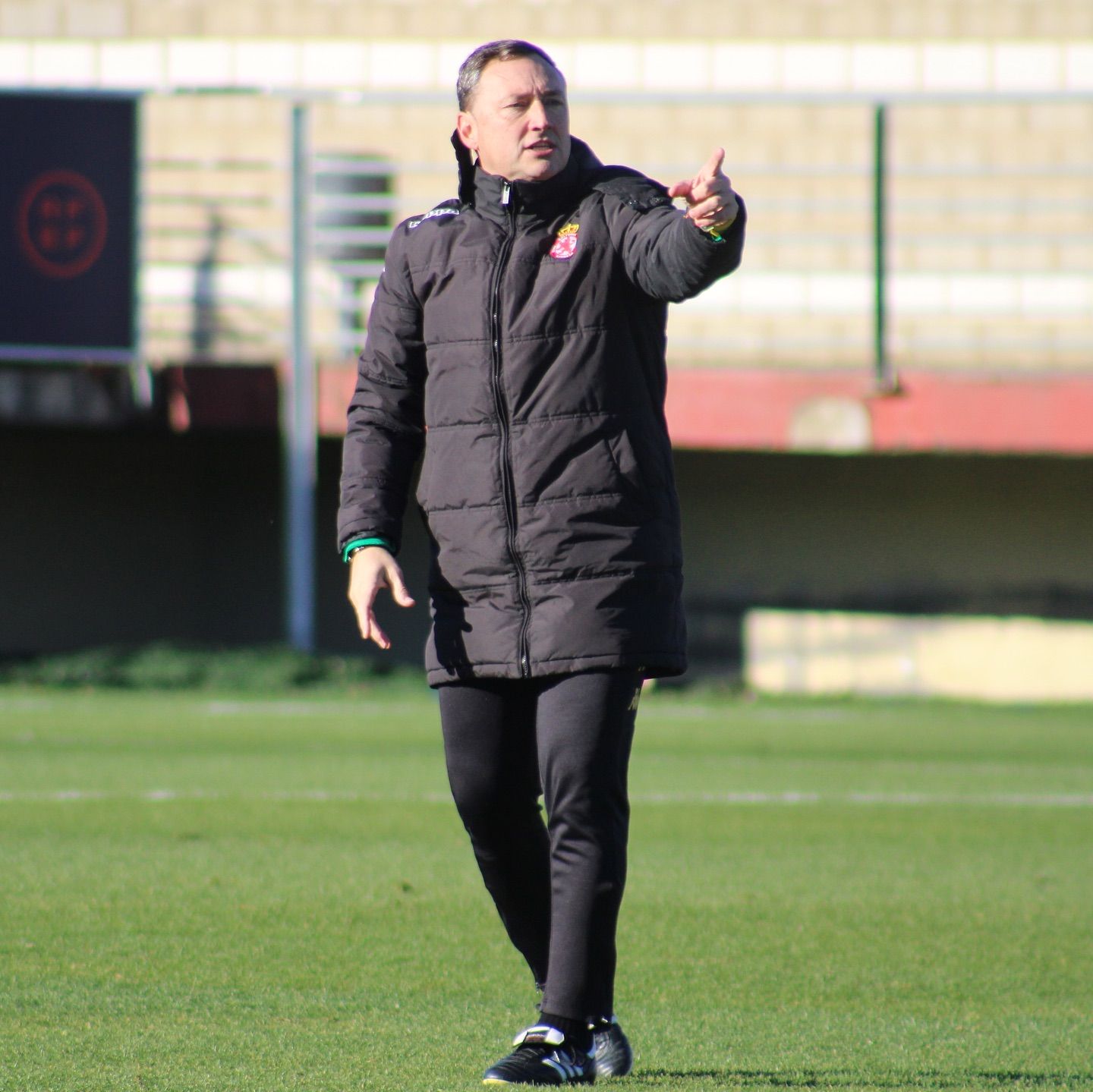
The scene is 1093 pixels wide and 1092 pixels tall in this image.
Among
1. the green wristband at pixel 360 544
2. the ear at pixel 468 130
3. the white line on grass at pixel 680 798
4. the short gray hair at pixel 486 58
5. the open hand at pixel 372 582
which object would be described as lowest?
the white line on grass at pixel 680 798

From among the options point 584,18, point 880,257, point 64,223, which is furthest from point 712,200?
point 584,18

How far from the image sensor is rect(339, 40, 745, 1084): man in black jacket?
131 inches

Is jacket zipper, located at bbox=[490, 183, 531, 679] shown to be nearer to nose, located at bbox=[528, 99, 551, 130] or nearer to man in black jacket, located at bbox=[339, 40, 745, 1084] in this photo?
man in black jacket, located at bbox=[339, 40, 745, 1084]

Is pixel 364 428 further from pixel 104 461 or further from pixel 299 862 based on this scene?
pixel 104 461

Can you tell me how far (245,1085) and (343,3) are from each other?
13720mm

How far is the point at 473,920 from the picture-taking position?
4.89 m

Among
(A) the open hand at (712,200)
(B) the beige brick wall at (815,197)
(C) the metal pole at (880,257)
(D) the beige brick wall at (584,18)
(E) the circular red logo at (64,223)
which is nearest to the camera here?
(A) the open hand at (712,200)

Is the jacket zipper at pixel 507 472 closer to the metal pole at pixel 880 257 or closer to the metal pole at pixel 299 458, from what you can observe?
the metal pole at pixel 880 257

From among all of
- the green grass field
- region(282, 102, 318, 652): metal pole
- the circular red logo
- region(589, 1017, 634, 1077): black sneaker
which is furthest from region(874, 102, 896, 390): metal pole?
region(589, 1017, 634, 1077): black sneaker

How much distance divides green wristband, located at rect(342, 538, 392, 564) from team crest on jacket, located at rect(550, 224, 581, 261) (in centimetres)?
60

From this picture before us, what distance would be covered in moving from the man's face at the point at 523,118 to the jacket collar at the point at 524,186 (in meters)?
0.02

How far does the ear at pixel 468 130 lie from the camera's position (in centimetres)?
354

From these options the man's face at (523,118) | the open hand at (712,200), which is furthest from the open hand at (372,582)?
the open hand at (712,200)

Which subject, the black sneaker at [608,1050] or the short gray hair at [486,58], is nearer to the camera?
the black sneaker at [608,1050]
